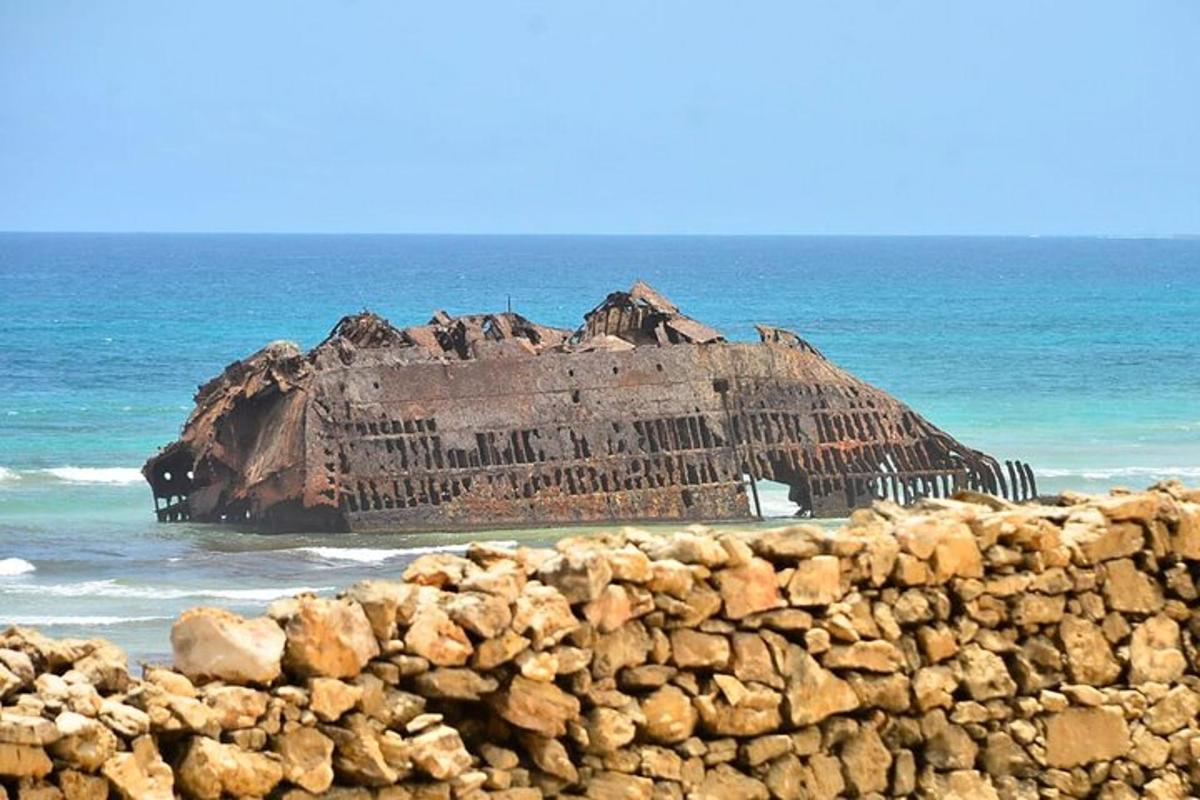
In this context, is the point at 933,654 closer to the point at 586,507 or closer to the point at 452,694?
the point at 452,694

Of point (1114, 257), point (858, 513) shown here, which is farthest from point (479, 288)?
point (858, 513)

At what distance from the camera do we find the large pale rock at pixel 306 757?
7.78 meters

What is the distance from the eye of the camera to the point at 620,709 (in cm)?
848

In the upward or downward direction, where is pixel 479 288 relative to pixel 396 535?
upward

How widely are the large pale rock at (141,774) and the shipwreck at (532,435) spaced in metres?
19.6

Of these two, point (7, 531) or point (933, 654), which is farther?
point (7, 531)

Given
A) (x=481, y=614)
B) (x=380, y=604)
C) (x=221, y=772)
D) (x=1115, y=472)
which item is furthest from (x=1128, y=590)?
(x=1115, y=472)

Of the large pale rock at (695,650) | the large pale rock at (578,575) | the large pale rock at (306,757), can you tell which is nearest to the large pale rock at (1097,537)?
the large pale rock at (695,650)

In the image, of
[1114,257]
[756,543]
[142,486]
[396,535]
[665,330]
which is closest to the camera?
[756,543]

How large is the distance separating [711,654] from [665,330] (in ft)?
70.1

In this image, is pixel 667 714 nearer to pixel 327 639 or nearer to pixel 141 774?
pixel 327 639

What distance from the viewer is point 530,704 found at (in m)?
8.29

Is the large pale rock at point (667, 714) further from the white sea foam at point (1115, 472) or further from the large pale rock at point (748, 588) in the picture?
the white sea foam at point (1115, 472)

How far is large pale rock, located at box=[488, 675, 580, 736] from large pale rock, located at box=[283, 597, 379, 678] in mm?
505
